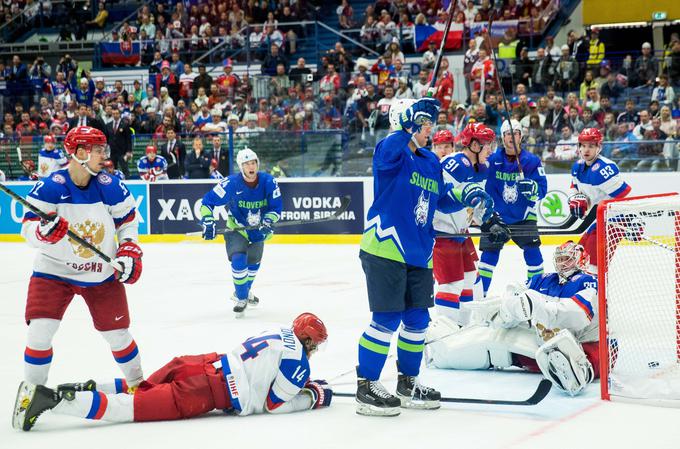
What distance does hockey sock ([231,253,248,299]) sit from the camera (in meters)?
7.85

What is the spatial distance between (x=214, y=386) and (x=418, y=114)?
1.53 meters

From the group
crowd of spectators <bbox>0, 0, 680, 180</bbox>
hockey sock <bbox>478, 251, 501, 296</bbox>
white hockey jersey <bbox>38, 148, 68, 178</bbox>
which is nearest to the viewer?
hockey sock <bbox>478, 251, 501, 296</bbox>

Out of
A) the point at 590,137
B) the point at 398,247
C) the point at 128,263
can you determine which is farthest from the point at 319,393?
the point at 590,137

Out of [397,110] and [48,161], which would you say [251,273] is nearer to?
[397,110]

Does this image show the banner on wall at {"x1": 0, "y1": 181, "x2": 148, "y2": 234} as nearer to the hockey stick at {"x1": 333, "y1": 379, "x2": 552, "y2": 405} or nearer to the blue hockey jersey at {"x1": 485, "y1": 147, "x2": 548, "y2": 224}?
the blue hockey jersey at {"x1": 485, "y1": 147, "x2": 548, "y2": 224}

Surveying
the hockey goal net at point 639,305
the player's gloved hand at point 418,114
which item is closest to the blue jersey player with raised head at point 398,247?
the player's gloved hand at point 418,114

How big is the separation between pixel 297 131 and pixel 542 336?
8963 mm

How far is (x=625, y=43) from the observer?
1762 cm

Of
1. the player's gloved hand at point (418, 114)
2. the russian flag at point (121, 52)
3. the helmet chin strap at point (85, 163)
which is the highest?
the russian flag at point (121, 52)

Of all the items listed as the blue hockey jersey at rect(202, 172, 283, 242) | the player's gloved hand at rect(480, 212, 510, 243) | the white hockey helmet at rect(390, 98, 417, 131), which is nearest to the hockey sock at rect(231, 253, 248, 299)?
the blue hockey jersey at rect(202, 172, 283, 242)

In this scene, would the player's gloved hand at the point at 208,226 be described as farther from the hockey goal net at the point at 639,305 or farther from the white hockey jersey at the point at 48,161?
the white hockey jersey at the point at 48,161

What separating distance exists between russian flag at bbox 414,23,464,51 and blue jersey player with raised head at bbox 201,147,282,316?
8.93 m

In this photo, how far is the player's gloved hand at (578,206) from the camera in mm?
6633

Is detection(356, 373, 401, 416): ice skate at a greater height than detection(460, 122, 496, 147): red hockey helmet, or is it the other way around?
detection(460, 122, 496, 147): red hockey helmet
